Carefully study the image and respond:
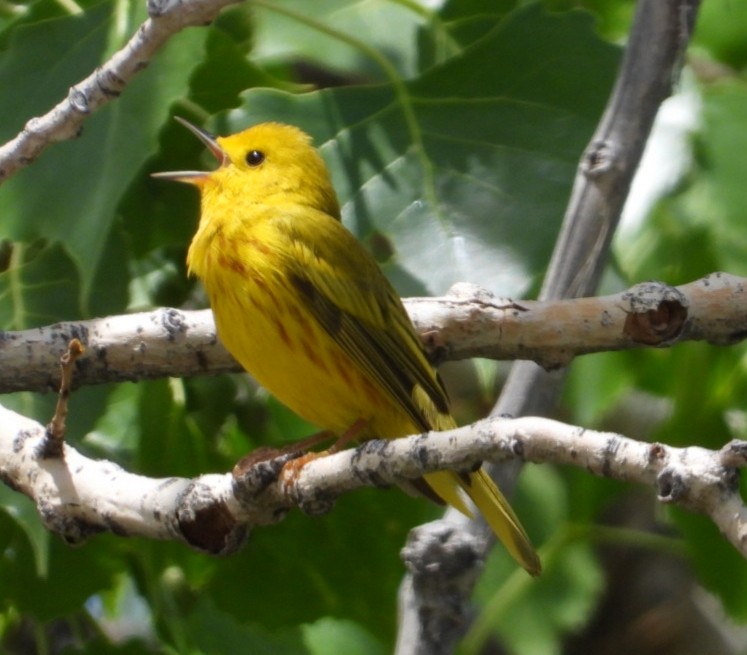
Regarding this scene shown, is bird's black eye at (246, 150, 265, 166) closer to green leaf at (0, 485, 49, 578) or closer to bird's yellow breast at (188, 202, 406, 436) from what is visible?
bird's yellow breast at (188, 202, 406, 436)

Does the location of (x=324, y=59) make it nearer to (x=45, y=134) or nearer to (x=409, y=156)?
(x=409, y=156)

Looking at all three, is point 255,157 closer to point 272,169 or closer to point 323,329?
point 272,169

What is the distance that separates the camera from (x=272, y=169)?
3221 millimetres

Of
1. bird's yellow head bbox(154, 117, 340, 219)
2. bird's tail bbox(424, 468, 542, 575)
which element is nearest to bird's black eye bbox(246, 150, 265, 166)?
bird's yellow head bbox(154, 117, 340, 219)

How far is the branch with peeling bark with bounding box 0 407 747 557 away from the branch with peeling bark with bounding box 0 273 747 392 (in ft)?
0.45

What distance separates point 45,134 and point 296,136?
100cm

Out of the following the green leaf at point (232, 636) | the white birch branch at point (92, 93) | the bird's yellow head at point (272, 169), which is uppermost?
the white birch branch at point (92, 93)

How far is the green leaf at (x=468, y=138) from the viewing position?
2.93 meters

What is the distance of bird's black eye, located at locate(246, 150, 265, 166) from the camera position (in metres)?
3.25

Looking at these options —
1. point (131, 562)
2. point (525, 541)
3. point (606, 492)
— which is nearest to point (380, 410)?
point (525, 541)

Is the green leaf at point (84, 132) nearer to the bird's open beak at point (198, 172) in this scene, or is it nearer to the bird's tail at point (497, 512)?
the bird's open beak at point (198, 172)

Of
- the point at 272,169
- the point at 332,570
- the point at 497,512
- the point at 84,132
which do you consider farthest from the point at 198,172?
the point at 497,512

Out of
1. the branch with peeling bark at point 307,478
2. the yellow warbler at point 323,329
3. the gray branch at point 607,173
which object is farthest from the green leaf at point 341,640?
the branch with peeling bark at point 307,478

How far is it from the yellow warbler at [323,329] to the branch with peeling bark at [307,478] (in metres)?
0.40
